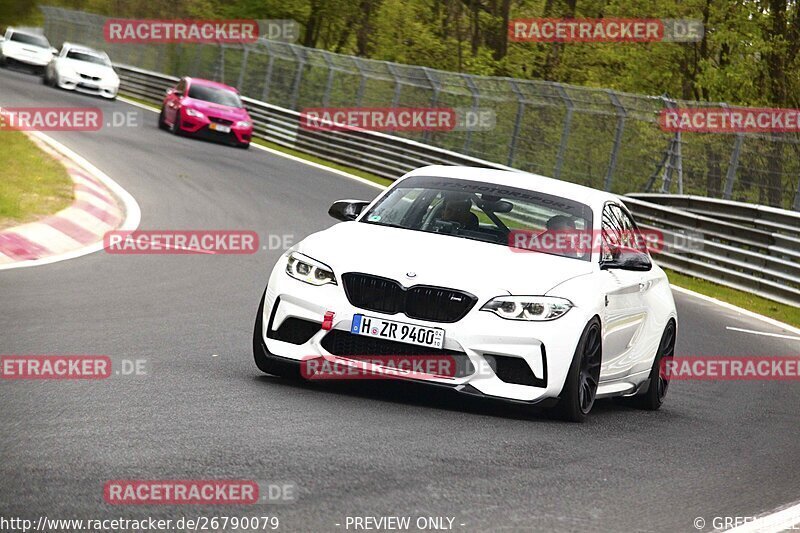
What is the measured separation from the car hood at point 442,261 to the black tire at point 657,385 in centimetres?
164

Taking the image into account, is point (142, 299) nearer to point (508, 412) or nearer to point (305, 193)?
point (508, 412)

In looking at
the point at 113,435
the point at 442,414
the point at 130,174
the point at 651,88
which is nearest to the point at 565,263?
the point at 442,414

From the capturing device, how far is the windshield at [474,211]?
8781 millimetres

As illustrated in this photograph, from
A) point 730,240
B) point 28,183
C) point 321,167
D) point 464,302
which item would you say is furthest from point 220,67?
point 464,302

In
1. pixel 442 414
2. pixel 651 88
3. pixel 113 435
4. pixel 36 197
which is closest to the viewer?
pixel 113 435

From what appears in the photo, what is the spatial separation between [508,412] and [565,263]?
0.98 m

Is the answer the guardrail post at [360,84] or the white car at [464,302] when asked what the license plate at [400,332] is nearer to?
the white car at [464,302]

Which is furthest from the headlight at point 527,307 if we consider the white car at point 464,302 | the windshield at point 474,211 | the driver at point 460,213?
the driver at point 460,213

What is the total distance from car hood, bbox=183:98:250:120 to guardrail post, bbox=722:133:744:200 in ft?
46.2

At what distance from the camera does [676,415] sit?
9555 millimetres

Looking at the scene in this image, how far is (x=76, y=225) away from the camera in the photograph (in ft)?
49.9

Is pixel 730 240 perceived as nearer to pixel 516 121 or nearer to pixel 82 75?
pixel 516 121

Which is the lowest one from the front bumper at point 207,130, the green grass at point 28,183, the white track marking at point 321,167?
the white track marking at point 321,167

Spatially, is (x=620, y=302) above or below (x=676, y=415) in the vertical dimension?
above
